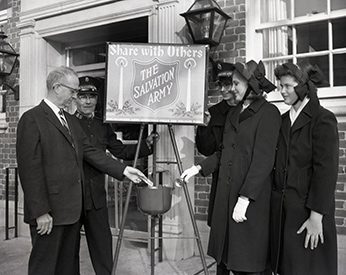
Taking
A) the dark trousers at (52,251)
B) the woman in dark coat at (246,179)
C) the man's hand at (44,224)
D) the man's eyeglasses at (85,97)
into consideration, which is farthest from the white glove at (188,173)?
the man's eyeglasses at (85,97)

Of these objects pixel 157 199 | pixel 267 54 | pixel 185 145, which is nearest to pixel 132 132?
pixel 185 145

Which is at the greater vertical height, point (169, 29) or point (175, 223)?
point (169, 29)

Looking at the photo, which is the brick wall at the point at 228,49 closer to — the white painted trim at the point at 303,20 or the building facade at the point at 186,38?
the building facade at the point at 186,38

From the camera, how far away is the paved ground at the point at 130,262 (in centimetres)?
414

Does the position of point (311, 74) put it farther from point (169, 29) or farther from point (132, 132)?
point (132, 132)

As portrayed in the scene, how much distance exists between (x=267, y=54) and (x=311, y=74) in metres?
1.82

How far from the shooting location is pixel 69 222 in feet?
9.04

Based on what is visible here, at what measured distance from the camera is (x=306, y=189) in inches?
100

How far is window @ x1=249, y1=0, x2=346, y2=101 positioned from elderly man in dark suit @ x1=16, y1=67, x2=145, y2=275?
2.44 metres

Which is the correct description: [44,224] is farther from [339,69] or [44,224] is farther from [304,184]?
[339,69]

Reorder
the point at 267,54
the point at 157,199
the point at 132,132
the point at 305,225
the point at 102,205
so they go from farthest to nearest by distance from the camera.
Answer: the point at 132,132 → the point at 267,54 → the point at 102,205 → the point at 157,199 → the point at 305,225

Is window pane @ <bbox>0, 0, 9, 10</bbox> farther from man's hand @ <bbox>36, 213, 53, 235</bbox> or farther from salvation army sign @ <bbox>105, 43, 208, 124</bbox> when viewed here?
man's hand @ <bbox>36, 213, 53, 235</bbox>

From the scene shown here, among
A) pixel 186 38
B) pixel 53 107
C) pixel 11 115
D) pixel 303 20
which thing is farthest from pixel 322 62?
pixel 11 115

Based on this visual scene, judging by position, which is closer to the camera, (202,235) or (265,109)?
(265,109)
